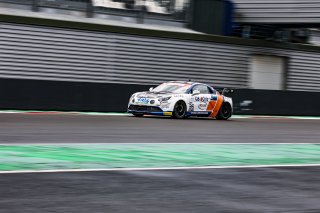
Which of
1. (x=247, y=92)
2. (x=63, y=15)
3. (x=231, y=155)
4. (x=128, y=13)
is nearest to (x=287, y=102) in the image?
(x=247, y=92)

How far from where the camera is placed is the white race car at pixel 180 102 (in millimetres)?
21391

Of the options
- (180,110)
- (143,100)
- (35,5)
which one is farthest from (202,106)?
(35,5)

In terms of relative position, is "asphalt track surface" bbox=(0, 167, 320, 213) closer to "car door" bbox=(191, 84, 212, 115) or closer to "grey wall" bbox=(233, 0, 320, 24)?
"car door" bbox=(191, 84, 212, 115)

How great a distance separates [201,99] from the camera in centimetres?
2259

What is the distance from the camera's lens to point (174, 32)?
2953 cm

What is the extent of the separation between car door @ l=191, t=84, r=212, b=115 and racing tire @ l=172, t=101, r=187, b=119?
1.16ft

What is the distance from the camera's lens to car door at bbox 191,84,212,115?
882 inches

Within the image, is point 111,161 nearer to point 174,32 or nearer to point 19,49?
point 19,49

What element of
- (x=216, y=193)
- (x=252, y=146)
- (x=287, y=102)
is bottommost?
(x=287, y=102)

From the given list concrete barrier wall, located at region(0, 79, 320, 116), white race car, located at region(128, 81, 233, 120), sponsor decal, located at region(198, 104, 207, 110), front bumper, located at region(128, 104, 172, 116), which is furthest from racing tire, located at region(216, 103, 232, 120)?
concrete barrier wall, located at region(0, 79, 320, 116)

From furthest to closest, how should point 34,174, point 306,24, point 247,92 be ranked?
1. point 306,24
2. point 247,92
3. point 34,174

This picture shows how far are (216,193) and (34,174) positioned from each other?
2036 millimetres

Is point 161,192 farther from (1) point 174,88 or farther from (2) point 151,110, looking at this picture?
(1) point 174,88

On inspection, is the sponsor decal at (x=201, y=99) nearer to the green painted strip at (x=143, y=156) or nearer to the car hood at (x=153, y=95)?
the car hood at (x=153, y=95)
